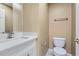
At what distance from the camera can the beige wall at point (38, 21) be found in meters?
1.61

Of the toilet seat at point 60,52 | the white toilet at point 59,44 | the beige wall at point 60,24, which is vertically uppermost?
the beige wall at point 60,24

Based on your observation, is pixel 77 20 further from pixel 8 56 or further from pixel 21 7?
pixel 8 56

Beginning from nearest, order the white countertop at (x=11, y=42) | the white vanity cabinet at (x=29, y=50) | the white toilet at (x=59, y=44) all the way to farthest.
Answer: the white countertop at (x=11, y=42) < the white vanity cabinet at (x=29, y=50) < the white toilet at (x=59, y=44)

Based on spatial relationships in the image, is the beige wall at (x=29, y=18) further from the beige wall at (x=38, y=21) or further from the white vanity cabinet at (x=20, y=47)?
the white vanity cabinet at (x=20, y=47)

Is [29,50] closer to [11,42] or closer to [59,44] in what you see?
[11,42]

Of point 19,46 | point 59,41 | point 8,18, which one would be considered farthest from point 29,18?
point 59,41

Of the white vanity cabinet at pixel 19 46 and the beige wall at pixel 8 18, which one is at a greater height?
the beige wall at pixel 8 18

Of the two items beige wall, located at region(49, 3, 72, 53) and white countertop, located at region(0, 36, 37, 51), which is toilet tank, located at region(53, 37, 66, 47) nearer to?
beige wall, located at region(49, 3, 72, 53)

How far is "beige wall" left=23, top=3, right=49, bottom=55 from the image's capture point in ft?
5.29

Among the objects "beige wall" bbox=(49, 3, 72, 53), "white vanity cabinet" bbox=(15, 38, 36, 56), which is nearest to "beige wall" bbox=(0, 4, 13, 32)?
"white vanity cabinet" bbox=(15, 38, 36, 56)

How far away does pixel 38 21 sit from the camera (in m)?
1.69

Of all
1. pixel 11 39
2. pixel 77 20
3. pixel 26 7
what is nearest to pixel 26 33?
pixel 11 39

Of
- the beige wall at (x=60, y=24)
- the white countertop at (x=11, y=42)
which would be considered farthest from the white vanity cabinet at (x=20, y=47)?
the beige wall at (x=60, y=24)

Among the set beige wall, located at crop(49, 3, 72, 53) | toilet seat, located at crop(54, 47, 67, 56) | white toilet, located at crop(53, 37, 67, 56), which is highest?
beige wall, located at crop(49, 3, 72, 53)
